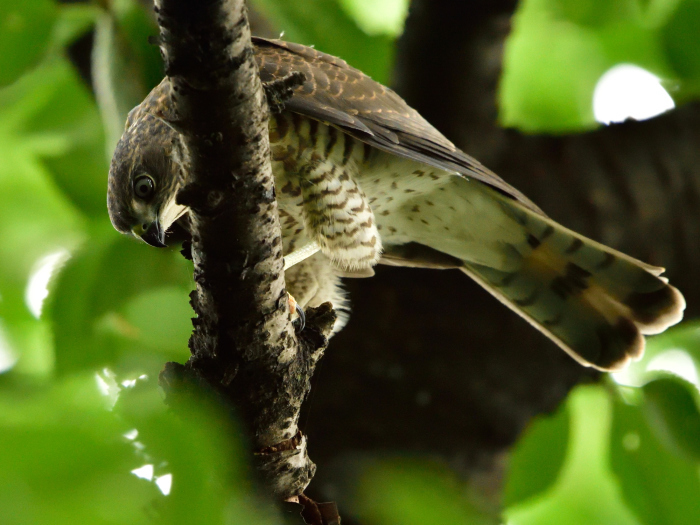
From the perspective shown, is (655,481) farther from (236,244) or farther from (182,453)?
(182,453)

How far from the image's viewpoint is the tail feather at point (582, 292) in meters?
3.11

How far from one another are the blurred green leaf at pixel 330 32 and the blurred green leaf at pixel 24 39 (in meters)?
0.72

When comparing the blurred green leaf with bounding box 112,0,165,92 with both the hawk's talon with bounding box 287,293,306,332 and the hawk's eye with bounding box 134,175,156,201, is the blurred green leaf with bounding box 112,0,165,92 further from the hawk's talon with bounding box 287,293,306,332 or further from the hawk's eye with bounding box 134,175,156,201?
the hawk's talon with bounding box 287,293,306,332

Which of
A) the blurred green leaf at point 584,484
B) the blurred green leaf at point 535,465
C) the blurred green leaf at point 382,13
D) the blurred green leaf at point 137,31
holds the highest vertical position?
the blurred green leaf at point 137,31

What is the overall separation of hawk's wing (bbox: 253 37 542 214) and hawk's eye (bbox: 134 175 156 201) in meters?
0.55

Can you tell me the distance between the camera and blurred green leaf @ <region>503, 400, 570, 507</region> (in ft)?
9.39

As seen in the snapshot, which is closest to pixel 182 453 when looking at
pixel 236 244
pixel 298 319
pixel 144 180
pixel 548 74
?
pixel 236 244

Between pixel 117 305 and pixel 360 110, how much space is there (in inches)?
44.9

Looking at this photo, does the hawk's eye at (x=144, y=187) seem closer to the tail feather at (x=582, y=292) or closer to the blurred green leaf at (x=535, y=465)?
the tail feather at (x=582, y=292)

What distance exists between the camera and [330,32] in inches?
106

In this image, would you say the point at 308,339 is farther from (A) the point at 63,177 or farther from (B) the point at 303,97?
(A) the point at 63,177

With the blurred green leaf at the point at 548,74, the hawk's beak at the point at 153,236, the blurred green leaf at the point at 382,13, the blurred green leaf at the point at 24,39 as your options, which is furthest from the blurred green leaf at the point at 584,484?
the blurred green leaf at the point at 24,39

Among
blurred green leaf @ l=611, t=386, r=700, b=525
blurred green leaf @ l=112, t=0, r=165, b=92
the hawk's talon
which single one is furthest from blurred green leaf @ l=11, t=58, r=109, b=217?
blurred green leaf @ l=611, t=386, r=700, b=525

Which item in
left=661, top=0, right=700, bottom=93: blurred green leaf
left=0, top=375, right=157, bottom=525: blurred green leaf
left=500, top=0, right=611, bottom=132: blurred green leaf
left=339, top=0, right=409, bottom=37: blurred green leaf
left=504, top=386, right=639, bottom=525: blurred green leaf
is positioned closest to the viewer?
left=0, top=375, right=157, bottom=525: blurred green leaf
